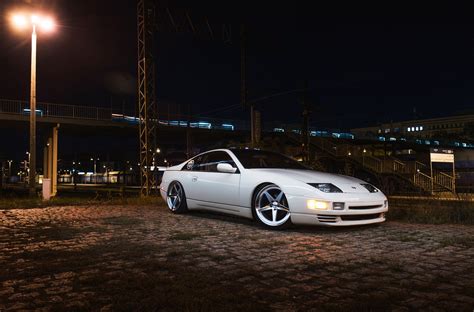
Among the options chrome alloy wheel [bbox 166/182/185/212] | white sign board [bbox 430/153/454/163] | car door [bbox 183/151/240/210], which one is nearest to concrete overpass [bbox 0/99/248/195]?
white sign board [bbox 430/153/454/163]

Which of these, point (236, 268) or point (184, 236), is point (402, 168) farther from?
point (236, 268)

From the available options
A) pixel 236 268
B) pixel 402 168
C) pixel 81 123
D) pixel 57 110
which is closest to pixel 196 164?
→ pixel 236 268

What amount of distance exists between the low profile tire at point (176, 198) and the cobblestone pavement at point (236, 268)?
189cm

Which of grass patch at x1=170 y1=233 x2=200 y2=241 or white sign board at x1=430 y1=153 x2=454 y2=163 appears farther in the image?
white sign board at x1=430 y1=153 x2=454 y2=163

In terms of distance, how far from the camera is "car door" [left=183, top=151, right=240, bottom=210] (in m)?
7.40

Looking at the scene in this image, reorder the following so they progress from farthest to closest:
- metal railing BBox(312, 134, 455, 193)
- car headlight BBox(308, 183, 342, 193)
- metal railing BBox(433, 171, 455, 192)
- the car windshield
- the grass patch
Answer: metal railing BBox(312, 134, 455, 193), metal railing BBox(433, 171, 455, 192), the car windshield, car headlight BBox(308, 183, 342, 193), the grass patch

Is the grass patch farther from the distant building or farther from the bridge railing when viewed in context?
the distant building

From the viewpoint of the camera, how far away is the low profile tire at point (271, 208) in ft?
21.6

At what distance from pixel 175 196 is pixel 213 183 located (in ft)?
5.13

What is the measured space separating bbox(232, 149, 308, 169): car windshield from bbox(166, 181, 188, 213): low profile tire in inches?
62.2

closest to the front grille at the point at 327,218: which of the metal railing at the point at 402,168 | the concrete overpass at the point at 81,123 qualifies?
the metal railing at the point at 402,168

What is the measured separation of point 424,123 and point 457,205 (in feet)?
426

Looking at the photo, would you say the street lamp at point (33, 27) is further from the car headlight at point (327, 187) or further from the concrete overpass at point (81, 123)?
the concrete overpass at point (81, 123)

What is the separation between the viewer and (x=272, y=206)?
673 centimetres
